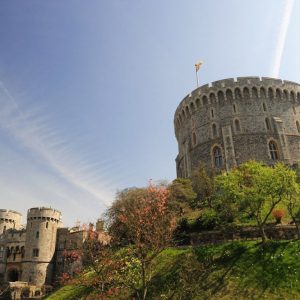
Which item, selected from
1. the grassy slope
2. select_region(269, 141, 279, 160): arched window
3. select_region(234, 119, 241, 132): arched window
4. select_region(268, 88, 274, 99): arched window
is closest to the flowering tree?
the grassy slope

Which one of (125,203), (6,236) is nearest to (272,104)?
(125,203)

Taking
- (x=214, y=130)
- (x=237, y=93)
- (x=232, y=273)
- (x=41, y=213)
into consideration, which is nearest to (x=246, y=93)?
(x=237, y=93)

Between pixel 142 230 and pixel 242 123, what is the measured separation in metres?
28.4

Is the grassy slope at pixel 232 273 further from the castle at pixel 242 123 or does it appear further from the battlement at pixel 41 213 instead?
the battlement at pixel 41 213

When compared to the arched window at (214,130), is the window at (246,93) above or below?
above

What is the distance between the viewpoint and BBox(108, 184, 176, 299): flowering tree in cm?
2006

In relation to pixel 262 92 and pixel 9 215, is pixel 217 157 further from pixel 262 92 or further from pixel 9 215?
pixel 9 215

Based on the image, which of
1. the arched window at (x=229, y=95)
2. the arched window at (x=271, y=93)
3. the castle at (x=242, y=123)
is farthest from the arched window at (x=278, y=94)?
the arched window at (x=229, y=95)

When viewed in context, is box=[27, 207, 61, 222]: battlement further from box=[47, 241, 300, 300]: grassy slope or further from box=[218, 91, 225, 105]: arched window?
box=[47, 241, 300, 300]: grassy slope

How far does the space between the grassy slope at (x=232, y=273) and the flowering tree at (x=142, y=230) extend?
180 cm

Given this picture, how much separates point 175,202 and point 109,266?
14.1 m

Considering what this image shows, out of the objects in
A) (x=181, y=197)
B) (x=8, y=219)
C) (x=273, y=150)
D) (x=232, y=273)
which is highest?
(x=273, y=150)

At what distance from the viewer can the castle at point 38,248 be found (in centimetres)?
4903

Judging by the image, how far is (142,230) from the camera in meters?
23.6
